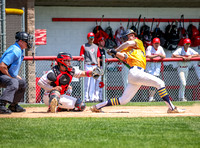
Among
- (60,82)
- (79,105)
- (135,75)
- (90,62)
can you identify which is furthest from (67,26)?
(135,75)

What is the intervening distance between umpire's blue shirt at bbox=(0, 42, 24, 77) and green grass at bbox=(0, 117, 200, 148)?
1457mm

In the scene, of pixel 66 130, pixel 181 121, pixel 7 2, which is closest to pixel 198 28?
pixel 7 2

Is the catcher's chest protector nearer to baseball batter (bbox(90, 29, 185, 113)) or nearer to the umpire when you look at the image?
the umpire

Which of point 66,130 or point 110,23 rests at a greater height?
point 110,23

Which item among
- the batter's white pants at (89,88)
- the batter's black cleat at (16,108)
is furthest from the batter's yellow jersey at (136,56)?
the batter's white pants at (89,88)

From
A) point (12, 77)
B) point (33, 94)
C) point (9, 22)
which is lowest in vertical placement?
point (33, 94)

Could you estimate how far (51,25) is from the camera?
16.0m

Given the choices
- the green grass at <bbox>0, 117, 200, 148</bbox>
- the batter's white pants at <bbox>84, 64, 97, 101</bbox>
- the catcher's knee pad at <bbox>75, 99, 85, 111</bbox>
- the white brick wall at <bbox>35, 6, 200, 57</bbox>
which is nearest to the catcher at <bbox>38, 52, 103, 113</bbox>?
the catcher's knee pad at <bbox>75, 99, 85, 111</bbox>

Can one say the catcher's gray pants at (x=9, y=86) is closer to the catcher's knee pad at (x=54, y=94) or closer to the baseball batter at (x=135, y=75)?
the catcher's knee pad at (x=54, y=94)

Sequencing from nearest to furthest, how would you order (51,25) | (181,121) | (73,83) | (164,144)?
(164,144) → (181,121) → (73,83) → (51,25)

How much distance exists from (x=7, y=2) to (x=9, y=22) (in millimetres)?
1648

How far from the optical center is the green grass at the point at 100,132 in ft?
16.4

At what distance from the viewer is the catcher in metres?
8.57

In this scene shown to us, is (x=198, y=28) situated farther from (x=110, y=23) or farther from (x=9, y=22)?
(x=9, y=22)
